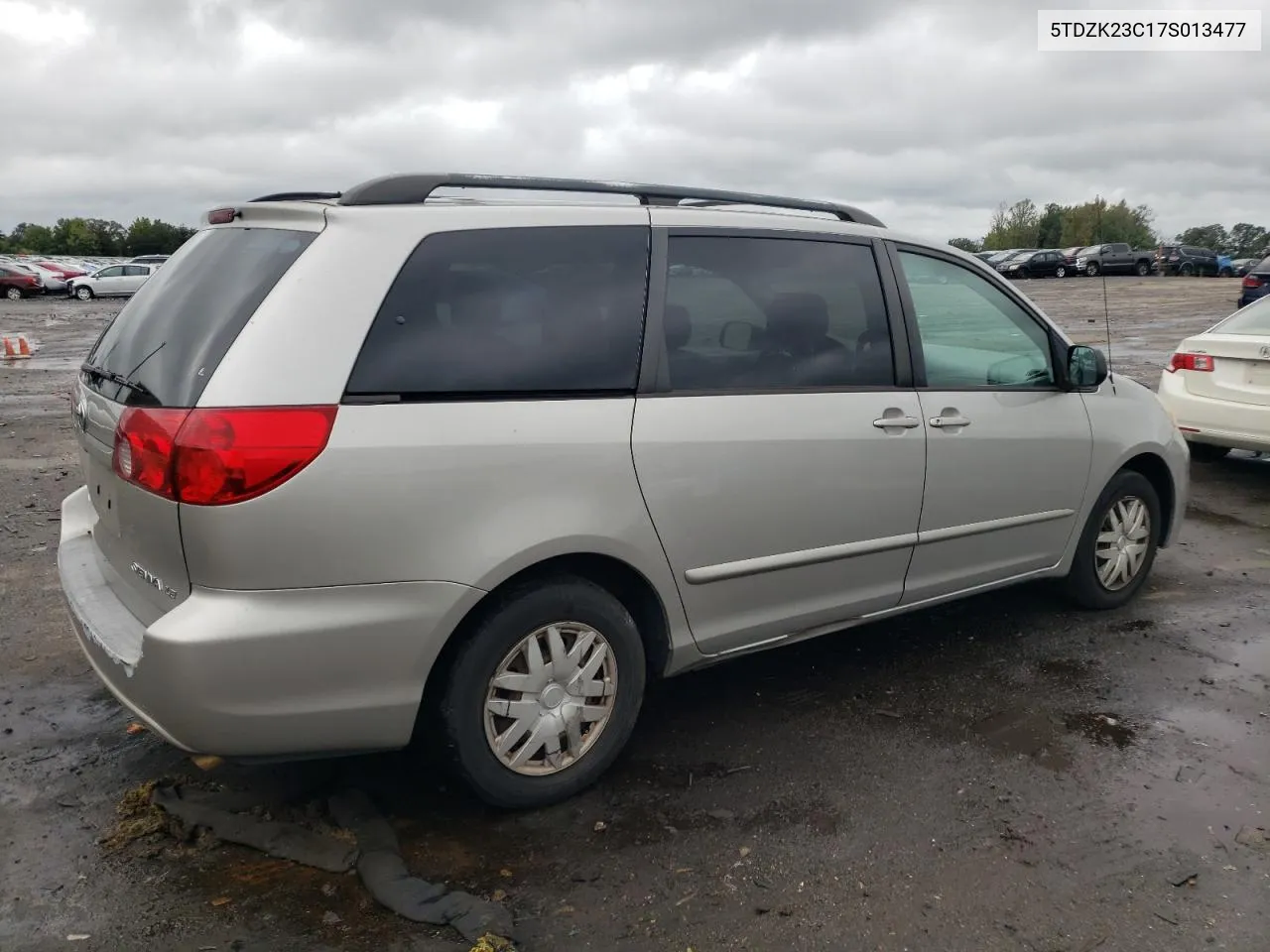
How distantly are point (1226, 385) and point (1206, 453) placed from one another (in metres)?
1.39

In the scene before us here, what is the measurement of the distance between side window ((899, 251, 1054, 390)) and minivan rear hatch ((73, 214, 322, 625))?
7.73ft


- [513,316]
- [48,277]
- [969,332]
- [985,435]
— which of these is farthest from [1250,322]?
[48,277]

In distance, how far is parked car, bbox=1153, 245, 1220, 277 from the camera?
50.5 metres

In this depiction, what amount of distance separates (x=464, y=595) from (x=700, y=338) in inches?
47.1

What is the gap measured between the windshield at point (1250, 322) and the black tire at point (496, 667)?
6486 mm

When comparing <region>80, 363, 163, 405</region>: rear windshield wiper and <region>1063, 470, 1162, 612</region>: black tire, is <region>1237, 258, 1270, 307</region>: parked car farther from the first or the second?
<region>80, 363, 163, 405</region>: rear windshield wiper

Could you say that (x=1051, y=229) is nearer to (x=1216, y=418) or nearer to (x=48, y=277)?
(x=48, y=277)

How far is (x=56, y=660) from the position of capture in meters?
4.25

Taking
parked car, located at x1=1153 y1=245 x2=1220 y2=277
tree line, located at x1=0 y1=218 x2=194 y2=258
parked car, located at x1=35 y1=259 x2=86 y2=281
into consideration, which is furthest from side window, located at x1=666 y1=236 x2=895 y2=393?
tree line, located at x1=0 y1=218 x2=194 y2=258

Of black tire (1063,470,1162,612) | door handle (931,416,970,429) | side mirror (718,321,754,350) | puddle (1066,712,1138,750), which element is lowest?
puddle (1066,712,1138,750)

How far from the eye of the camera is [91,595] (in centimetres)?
316

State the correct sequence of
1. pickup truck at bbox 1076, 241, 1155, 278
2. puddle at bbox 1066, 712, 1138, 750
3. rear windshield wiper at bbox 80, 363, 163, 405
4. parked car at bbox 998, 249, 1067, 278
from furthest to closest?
parked car at bbox 998, 249, 1067, 278 → pickup truck at bbox 1076, 241, 1155, 278 → puddle at bbox 1066, 712, 1138, 750 → rear windshield wiper at bbox 80, 363, 163, 405

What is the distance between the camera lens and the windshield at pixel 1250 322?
7688mm

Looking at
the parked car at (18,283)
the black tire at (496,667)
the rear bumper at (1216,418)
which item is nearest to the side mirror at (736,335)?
the black tire at (496,667)
